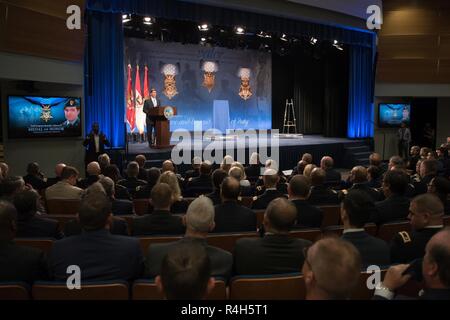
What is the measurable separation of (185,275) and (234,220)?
7.67 feet

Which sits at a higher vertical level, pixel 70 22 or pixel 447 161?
pixel 70 22

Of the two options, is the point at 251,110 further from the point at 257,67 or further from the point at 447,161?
the point at 447,161

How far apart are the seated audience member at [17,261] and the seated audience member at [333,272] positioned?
65.9 inches

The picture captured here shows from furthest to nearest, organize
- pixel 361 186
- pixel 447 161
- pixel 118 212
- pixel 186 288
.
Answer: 1. pixel 447 161
2. pixel 361 186
3. pixel 118 212
4. pixel 186 288

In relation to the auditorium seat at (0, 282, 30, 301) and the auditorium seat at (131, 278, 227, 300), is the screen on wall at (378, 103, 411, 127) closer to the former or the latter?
the auditorium seat at (131, 278, 227, 300)

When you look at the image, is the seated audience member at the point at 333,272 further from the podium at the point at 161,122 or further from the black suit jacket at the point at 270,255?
the podium at the point at 161,122

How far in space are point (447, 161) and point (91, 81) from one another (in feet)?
24.5

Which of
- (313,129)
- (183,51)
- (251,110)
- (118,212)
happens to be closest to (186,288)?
(118,212)

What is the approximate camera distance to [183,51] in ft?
51.7

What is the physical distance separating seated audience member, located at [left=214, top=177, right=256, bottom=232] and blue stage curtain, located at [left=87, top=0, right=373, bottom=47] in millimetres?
7264

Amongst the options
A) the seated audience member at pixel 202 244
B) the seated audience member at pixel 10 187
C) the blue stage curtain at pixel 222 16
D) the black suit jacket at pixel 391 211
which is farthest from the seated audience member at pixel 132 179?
the blue stage curtain at pixel 222 16

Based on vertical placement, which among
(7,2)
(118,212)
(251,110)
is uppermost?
(7,2)

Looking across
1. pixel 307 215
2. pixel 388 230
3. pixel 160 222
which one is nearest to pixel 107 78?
pixel 160 222
